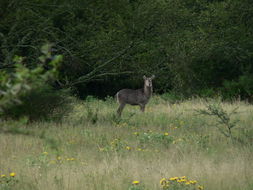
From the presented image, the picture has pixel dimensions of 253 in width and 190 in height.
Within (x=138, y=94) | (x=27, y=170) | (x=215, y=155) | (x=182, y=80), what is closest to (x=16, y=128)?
(x=27, y=170)

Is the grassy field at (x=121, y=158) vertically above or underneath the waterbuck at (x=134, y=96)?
underneath

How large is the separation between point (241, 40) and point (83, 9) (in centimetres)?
1530

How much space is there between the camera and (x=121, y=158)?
7605 millimetres

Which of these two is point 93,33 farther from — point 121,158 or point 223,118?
point 121,158

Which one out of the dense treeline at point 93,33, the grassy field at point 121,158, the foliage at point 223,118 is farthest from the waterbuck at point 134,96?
the foliage at point 223,118

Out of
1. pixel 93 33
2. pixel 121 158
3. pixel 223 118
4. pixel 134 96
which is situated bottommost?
pixel 121 158

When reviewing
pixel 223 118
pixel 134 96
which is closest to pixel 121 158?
pixel 223 118

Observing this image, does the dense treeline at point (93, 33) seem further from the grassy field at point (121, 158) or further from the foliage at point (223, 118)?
the foliage at point (223, 118)

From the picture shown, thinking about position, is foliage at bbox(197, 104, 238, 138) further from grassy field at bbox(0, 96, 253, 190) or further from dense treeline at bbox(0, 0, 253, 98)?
dense treeline at bbox(0, 0, 253, 98)

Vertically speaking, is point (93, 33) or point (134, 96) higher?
point (93, 33)

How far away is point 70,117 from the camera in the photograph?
13594 millimetres

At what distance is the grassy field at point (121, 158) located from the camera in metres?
6.05

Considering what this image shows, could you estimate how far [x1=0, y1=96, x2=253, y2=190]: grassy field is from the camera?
605cm

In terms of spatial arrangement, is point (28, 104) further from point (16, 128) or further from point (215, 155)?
point (16, 128)
